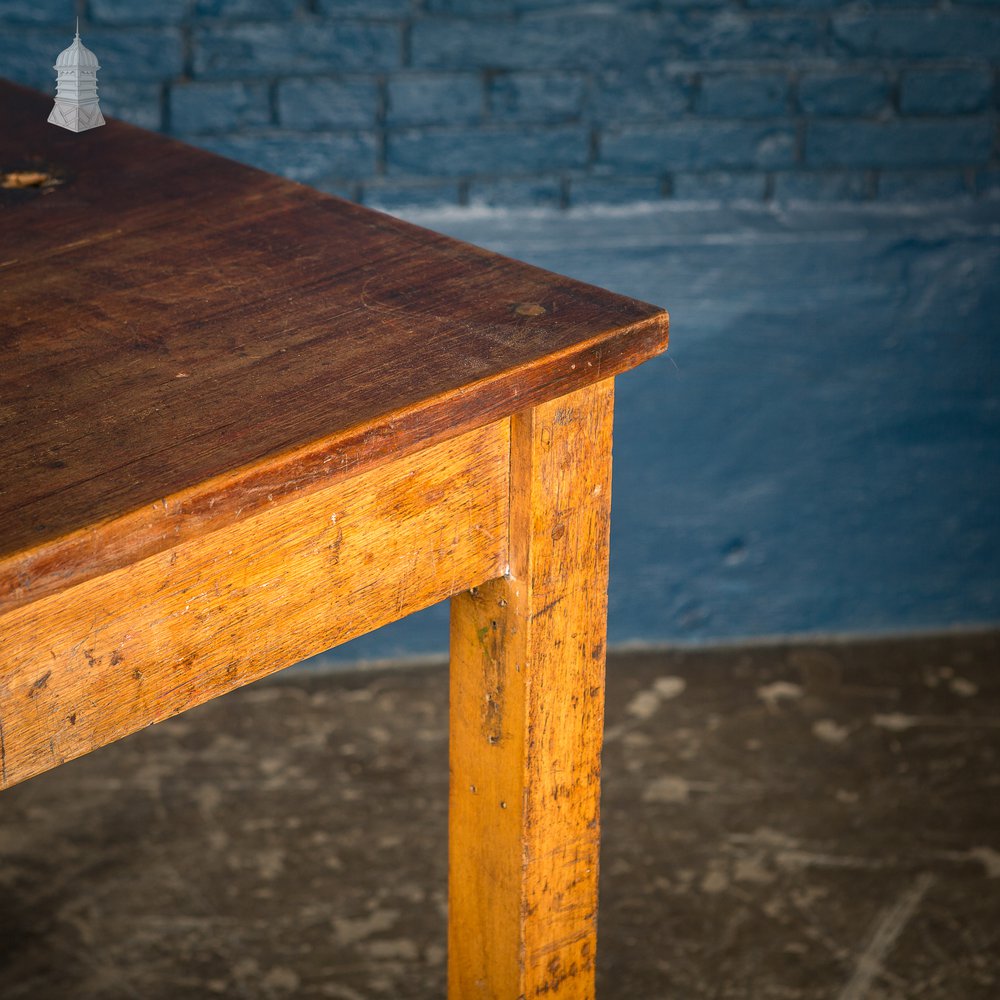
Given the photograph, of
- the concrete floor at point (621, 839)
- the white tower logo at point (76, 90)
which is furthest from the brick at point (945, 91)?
the white tower logo at point (76, 90)

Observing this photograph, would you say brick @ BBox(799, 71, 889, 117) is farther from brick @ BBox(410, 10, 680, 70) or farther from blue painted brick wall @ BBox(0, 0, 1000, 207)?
brick @ BBox(410, 10, 680, 70)

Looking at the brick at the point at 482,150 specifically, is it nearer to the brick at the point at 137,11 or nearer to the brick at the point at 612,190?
the brick at the point at 612,190

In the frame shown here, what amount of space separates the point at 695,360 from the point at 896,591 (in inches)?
22.5

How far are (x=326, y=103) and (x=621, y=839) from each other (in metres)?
1.16

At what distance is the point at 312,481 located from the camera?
921 millimetres

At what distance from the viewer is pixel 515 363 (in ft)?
3.29

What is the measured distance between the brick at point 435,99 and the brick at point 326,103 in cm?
3

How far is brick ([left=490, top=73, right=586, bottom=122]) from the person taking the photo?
233 centimetres

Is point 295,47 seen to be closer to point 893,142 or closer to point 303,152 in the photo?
point 303,152

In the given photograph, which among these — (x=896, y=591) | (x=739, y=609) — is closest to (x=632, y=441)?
(x=739, y=609)

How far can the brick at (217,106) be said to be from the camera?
7.52 feet

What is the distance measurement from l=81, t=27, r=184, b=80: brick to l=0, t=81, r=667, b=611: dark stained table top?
0.97 metres

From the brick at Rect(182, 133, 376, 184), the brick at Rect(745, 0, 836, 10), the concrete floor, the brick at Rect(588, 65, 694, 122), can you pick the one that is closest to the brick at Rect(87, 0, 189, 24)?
the brick at Rect(182, 133, 376, 184)

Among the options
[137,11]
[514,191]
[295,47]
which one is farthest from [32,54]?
[514,191]
